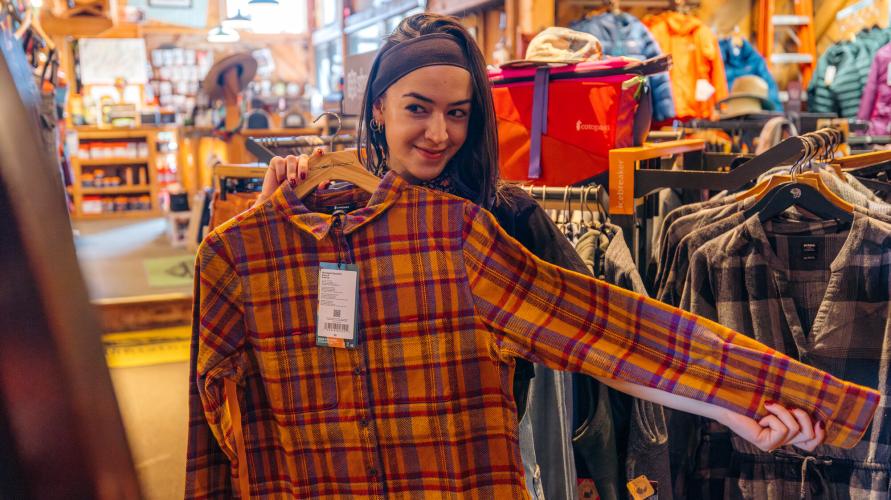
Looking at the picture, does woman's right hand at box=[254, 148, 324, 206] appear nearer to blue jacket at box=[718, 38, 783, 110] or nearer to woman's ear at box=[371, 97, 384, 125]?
woman's ear at box=[371, 97, 384, 125]

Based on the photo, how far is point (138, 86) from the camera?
516 inches

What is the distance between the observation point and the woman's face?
3.96 ft

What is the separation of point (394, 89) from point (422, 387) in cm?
49

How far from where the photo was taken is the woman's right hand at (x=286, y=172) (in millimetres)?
1178

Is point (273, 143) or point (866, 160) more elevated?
point (273, 143)

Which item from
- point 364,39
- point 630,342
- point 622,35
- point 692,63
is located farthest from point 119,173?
point 630,342

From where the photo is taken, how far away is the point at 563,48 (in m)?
2.17

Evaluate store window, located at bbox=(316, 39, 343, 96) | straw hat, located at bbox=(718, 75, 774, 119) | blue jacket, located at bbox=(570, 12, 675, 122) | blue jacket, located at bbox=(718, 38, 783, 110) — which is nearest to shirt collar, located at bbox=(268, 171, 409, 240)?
straw hat, located at bbox=(718, 75, 774, 119)

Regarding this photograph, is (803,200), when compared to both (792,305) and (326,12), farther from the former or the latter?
(326,12)

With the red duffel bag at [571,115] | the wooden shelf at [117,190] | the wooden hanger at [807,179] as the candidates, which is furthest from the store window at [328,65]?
the wooden hanger at [807,179]

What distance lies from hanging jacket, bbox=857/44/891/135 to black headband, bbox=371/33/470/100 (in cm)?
511

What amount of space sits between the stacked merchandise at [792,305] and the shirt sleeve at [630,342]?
0.56 metres

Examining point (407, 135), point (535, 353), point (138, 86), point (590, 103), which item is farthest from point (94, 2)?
point (138, 86)

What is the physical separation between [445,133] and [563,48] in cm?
109
